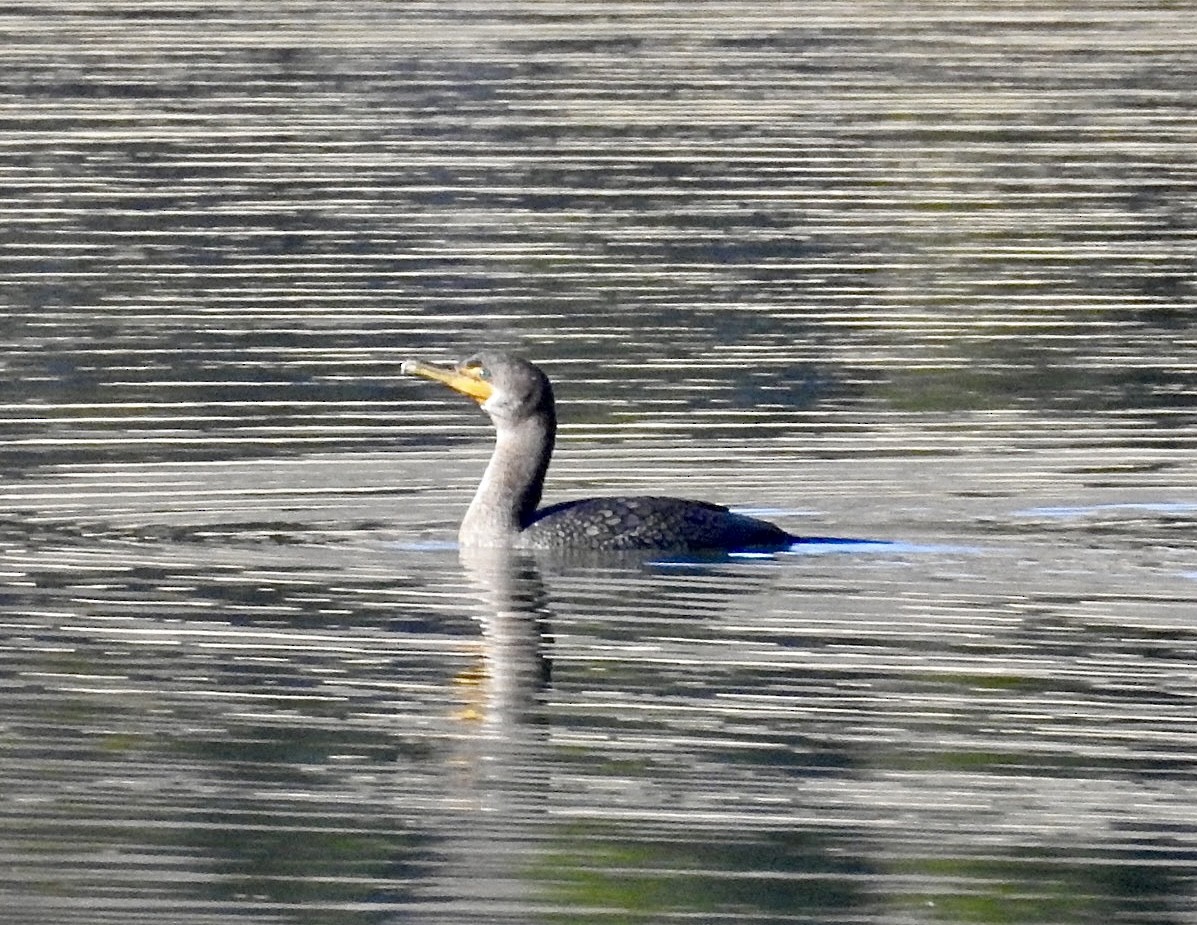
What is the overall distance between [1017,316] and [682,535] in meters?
6.99

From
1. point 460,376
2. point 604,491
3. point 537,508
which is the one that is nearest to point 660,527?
point 537,508

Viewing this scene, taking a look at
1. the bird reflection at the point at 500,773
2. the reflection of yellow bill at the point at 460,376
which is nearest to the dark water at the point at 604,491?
the bird reflection at the point at 500,773

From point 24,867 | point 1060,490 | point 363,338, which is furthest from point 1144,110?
point 24,867

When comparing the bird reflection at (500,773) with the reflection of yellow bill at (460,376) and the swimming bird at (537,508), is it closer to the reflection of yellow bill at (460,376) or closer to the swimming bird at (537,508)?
the swimming bird at (537,508)

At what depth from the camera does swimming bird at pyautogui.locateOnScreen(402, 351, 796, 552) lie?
14.5 meters

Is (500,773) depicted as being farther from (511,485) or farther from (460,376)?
(460,376)

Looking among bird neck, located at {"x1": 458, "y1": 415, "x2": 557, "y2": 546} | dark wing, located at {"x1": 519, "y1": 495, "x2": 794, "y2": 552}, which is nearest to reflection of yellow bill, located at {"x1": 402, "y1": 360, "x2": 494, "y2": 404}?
bird neck, located at {"x1": 458, "y1": 415, "x2": 557, "y2": 546}

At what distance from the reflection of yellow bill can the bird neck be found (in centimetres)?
24

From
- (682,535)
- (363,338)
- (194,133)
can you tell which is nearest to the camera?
(682,535)

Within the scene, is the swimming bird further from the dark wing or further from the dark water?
the dark water

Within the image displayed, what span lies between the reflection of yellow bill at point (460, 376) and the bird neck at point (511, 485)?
0.24 m

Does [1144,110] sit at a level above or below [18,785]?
above

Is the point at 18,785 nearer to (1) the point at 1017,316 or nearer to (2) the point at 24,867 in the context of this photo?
(2) the point at 24,867

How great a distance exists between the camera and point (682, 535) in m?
14.5
